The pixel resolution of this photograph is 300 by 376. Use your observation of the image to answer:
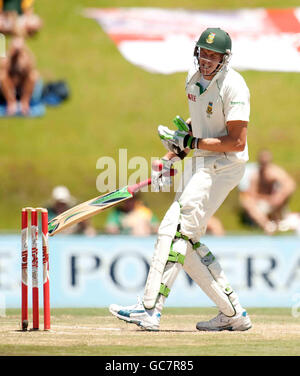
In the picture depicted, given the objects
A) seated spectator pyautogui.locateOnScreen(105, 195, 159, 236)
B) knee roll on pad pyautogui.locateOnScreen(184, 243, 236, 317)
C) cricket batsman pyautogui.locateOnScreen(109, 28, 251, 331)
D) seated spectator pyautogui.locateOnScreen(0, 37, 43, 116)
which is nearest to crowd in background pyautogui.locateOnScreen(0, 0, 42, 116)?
seated spectator pyautogui.locateOnScreen(0, 37, 43, 116)

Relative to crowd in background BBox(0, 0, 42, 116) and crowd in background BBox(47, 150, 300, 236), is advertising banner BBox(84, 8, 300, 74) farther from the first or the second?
crowd in background BBox(47, 150, 300, 236)

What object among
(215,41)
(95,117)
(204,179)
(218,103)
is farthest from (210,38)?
(95,117)

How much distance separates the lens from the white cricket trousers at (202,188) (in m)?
5.78

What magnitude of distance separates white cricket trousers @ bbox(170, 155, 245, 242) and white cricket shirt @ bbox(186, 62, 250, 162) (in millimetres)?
66

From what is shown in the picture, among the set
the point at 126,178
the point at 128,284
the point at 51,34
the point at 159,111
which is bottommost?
the point at 128,284

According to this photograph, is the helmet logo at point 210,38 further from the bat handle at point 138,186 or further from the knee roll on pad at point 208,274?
the knee roll on pad at point 208,274

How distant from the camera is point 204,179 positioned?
580 centimetres

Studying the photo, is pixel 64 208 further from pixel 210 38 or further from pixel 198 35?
pixel 198 35

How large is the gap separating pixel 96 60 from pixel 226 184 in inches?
363

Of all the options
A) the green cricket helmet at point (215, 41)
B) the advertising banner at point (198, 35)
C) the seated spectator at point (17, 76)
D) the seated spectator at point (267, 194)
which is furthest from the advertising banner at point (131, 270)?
the advertising banner at point (198, 35)

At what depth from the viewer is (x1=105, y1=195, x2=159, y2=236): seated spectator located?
398 inches

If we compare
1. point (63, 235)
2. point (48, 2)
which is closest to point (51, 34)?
point (48, 2)

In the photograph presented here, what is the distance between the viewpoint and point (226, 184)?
232 inches
